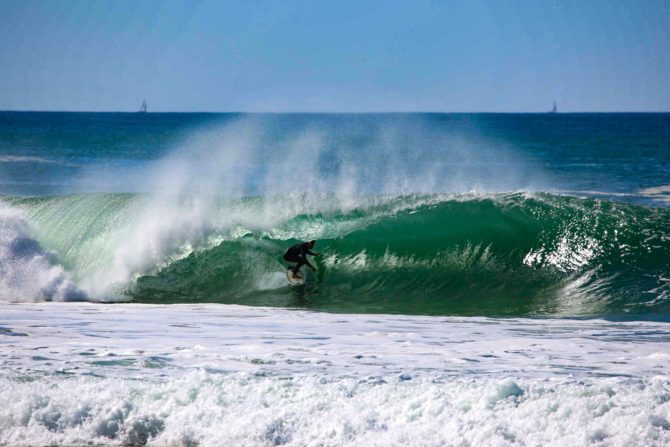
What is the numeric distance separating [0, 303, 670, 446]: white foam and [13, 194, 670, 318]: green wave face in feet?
9.49

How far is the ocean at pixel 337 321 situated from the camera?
622cm

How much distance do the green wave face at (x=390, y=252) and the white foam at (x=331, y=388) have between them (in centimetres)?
289

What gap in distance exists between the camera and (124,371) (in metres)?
7.17

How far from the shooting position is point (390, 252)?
14.3 m

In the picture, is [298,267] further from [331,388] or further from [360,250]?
[331,388]

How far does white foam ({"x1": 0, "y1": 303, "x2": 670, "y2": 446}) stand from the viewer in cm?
605

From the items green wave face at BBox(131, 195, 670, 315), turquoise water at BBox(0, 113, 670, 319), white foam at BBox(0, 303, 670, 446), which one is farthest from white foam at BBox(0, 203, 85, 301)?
white foam at BBox(0, 303, 670, 446)

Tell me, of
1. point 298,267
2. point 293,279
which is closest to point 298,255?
point 298,267

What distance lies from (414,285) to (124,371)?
6.64 m

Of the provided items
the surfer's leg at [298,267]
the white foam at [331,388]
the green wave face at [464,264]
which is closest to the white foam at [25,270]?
the green wave face at [464,264]

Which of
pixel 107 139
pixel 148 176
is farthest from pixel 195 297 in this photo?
pixel 107 139

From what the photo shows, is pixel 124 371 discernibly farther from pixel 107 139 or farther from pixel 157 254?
pixel 107 139

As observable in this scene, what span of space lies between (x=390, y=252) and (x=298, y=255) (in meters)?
1.88

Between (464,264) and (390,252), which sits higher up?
(390,252)
